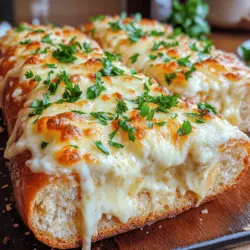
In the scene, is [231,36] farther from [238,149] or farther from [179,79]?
[238,149]

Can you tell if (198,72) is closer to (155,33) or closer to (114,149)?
(155,33)

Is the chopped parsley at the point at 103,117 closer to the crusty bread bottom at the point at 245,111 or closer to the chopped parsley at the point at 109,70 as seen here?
the chopped parsley at the point at 109,70

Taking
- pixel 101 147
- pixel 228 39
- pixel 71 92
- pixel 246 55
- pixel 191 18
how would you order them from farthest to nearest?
pixel 228 39
pixel 191 18
pixel 246 55
pixel 71 92
pixel 101 147

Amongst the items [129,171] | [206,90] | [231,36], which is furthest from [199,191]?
[231,36]

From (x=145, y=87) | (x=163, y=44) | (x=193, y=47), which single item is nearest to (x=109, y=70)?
(x=145, y=87)

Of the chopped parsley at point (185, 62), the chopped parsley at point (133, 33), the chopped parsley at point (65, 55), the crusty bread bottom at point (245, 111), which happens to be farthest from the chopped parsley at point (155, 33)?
Result: the crusty bread bottom at point (245, 111)
